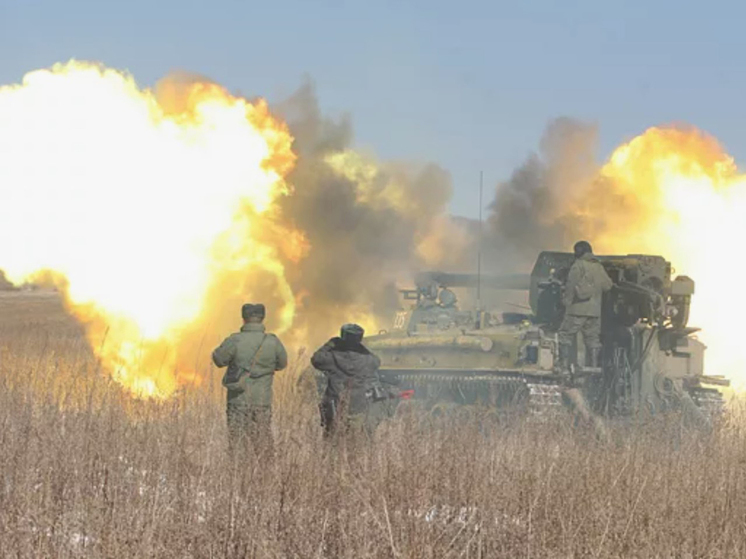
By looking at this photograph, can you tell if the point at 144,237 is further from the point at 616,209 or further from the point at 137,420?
the point at 616,209

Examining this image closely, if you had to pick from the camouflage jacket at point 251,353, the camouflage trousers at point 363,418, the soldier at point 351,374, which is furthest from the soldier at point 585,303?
the camouflage jacket at point 251,353

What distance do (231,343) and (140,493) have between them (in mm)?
3649

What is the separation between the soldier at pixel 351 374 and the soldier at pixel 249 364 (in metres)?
0.43

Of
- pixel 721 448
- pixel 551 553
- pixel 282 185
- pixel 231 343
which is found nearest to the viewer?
pixel 551 553

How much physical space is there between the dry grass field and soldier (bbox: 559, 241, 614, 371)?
723cm

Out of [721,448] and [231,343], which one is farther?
[231,343]

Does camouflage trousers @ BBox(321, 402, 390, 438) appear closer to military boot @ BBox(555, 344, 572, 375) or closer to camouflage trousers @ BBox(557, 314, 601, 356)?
military boot @ BBox(555, 344, 572, 375)

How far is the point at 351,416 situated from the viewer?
10.9 meters

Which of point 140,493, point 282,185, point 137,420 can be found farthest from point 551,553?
point 282,185

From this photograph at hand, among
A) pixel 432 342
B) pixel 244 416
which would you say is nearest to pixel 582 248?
pixel 432 342

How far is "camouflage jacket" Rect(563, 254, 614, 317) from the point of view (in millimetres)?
16828

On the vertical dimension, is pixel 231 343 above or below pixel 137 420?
above

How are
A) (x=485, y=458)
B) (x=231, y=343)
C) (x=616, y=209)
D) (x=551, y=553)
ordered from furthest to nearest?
(x=616, y=209) < (x=231, y=343) < (x=485, y=458) < (x=551, y=553)

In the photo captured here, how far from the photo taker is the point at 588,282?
16812 mm
